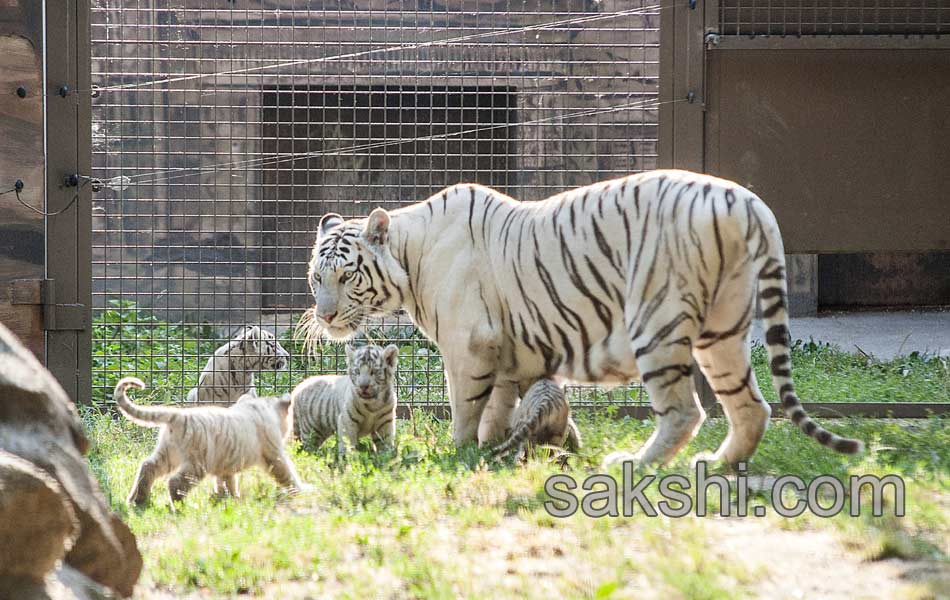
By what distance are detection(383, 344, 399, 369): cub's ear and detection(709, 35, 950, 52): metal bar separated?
2416 mm

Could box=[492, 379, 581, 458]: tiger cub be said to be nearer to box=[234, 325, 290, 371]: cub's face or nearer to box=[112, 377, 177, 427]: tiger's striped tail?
box=[112, 377, 177, 427]: tiger's striped tail

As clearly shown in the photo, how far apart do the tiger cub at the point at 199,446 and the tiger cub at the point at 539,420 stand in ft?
2.84

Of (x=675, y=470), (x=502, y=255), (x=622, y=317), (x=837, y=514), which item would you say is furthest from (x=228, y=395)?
(x=837, y=514)

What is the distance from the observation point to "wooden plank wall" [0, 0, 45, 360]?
603 cm

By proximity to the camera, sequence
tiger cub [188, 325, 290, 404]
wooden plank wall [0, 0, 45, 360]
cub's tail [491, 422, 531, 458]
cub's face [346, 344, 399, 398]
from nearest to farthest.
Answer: cub's tail [491, 422, 531, 458]
cub's face [346, 344, 399, 398]
wooden plank wall [0, 0, 45, 360]
tiger cub [188, 325, 290, 404]

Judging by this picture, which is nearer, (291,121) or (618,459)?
(618,459)

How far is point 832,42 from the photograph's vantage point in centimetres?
618

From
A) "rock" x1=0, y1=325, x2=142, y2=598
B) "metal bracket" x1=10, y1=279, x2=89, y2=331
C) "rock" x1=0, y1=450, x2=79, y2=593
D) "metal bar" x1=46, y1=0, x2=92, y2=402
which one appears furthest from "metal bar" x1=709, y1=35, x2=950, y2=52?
"rock" x1=0, y1=450, x2=79, y2=593

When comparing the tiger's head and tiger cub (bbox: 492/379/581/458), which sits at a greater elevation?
the tiger's head

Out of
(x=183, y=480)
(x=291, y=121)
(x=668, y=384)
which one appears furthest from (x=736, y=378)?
(x=291, y=121)

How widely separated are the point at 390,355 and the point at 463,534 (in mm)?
1864

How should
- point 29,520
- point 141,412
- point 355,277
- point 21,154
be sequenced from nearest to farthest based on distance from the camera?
point 29,520, point 141,412, point 355,277, point 21,154

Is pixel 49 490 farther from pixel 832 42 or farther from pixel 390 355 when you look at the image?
pixel 832 42

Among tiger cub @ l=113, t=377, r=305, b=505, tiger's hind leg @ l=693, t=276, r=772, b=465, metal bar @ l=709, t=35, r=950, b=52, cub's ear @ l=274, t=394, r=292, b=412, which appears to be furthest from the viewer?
metal bar @ l=709, t=35, r=950, b=52
